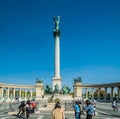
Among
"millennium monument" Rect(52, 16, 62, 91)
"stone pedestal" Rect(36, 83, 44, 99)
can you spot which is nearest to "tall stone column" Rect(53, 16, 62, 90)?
"millennium monument" Rect(52, 16, 62, 91)

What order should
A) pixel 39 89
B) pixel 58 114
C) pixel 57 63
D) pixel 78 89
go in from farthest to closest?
pixel 78 89 → pixel 39 89 → pixel 57 63 → pixel 58 114

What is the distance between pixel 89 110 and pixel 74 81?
382 feet

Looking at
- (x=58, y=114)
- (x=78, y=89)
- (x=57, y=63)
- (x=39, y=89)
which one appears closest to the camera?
(x=58, y=114)

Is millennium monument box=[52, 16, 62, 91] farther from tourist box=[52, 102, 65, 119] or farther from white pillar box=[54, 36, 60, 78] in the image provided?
tourist box=[52, 102, 65, 119]

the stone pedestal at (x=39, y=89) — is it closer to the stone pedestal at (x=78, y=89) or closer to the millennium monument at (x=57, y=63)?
the stone pedestal at (x=78, y=89)

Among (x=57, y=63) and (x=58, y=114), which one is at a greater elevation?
(x=57, y=63)

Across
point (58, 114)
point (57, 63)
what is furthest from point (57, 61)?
point (58, 114)

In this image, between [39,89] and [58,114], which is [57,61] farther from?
[58,114]

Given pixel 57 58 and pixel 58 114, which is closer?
pixel 58 114

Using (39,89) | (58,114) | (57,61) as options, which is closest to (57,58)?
(57,61)

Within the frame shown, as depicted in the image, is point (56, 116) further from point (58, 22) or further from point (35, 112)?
point (58, 22)

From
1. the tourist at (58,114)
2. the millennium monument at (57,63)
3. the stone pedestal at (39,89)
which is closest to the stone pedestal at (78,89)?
the stone pedestal at (39,89)

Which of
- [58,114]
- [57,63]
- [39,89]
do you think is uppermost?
[57,63]

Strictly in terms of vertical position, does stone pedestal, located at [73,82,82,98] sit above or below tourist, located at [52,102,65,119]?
above
